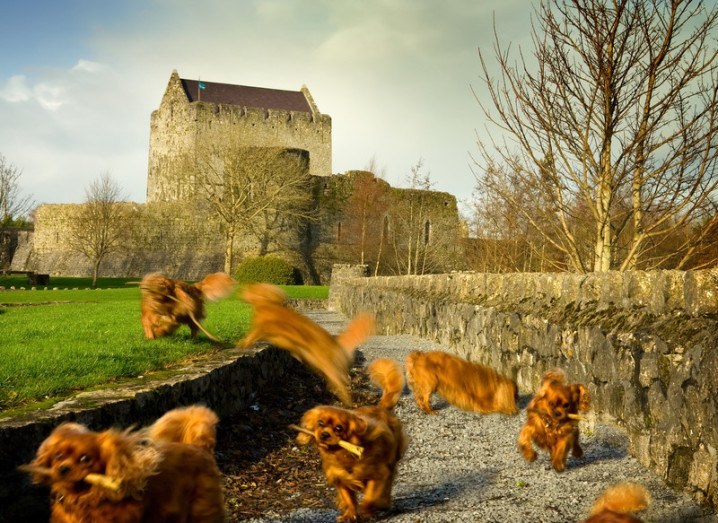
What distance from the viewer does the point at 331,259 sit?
45.1 metres

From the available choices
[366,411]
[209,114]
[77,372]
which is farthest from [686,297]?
[209,114]

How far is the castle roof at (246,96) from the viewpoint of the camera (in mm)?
53781

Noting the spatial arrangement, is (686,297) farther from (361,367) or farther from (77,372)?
(361,367)

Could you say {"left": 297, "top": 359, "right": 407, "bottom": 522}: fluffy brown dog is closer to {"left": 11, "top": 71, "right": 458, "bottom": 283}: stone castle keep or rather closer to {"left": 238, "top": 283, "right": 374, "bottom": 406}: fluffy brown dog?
{"left": 238, "top": 283, "right": 374, "bottom": 406}: fluffy brown dog

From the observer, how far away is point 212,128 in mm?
49156

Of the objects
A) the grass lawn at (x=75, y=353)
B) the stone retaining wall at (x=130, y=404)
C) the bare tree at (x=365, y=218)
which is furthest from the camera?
the bare tree at (x=365, y=218)

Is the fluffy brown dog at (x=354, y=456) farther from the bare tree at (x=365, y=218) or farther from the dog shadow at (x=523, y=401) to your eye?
the bare tree at (x=365, y=218)

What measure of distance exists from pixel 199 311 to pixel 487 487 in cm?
392

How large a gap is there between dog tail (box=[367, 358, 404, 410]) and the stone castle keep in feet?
123

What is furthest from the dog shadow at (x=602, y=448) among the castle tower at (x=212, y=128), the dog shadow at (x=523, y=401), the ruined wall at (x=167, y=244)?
the castle tower at (x=212, y=128)

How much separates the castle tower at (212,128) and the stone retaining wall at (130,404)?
40396 mm

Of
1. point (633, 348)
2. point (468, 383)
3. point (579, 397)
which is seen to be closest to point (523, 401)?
point (468, 383)

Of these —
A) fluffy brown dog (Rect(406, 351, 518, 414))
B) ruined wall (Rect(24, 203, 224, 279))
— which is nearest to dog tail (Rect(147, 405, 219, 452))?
fluffy brown dog (Rect(406, 351, 518, 414))

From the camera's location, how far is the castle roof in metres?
53.8
